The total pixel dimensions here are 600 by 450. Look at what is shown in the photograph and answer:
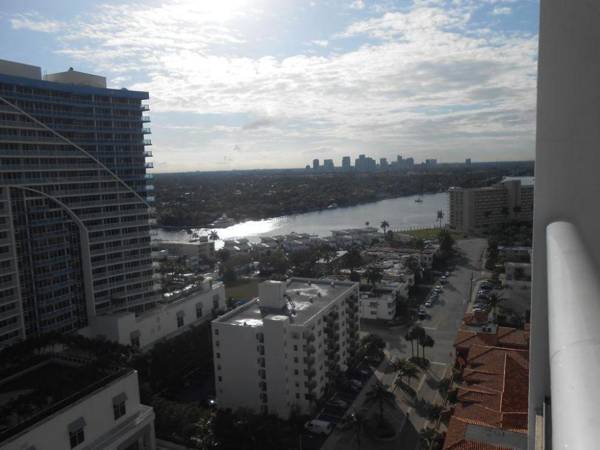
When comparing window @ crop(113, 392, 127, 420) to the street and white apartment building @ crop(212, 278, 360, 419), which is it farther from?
the street

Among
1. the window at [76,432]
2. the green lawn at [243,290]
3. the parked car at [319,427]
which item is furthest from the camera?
the green lawn at [243,290]

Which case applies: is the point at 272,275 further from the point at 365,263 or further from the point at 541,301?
the point at 541,301

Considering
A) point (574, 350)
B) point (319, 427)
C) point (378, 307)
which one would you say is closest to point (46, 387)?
point (319, 427)

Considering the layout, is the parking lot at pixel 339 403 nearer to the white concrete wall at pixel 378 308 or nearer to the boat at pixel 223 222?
the white concrete wall at pixel 378 308

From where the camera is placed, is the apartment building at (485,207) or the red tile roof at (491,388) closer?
the red tile roof at (491,388)

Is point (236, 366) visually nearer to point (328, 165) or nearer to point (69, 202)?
point (69, 202)

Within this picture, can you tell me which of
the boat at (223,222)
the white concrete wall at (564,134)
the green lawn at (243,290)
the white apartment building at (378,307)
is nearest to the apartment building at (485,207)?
the green lawn at (243,290)
